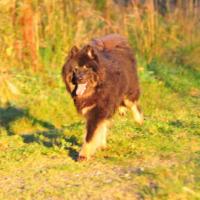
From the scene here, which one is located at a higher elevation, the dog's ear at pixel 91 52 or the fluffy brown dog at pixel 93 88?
the dog's ear at pixel 91 52

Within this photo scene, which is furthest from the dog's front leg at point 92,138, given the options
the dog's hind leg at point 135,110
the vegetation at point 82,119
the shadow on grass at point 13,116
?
the shadow on grass at point 13,116

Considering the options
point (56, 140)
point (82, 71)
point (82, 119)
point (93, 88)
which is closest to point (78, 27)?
point (82, 119)

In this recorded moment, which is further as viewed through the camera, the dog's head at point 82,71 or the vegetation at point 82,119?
the dog's head at point 82,71

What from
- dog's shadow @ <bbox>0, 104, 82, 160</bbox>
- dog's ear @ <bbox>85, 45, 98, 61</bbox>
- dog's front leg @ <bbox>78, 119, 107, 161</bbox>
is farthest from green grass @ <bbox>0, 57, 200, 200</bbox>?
dog's ear @ <bbox>85, 45, 98, 61</bbox>

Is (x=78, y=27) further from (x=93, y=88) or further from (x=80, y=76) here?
(x=80, y=76)

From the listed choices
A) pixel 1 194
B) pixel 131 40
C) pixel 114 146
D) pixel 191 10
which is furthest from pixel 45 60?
pixel 1 194

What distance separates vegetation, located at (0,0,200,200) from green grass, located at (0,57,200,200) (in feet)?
0.04

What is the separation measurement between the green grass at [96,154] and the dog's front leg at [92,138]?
0.12 metres

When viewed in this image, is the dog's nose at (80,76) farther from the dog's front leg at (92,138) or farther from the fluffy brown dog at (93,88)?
the dog's front leg at (92,138)

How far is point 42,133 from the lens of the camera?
9.21 metres

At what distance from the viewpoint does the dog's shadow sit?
8.10 m

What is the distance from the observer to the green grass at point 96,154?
6.20m

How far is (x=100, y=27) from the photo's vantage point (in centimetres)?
1391

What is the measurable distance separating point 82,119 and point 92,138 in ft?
8.40
